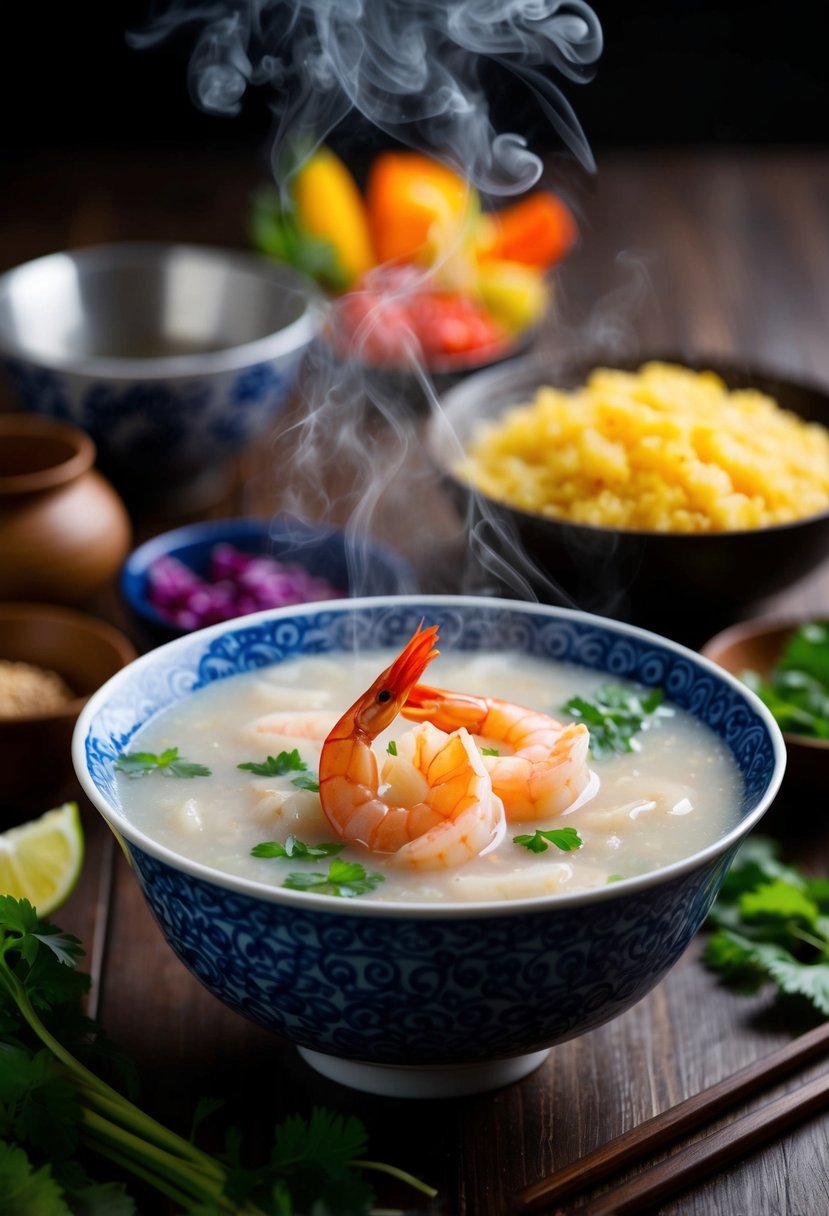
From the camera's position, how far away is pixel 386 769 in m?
1.71

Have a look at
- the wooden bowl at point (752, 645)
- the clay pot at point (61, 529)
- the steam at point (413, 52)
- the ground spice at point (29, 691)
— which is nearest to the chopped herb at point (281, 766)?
the ground spice at point (29, 691)

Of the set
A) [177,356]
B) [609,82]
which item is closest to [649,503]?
[177,356]

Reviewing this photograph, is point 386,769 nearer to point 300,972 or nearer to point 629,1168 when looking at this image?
point 300,972

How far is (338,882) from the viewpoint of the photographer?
159cm

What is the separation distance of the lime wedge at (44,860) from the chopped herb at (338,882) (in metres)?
0.61

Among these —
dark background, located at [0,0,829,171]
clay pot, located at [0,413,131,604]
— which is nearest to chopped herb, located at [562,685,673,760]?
clay pot, located at [0,413,131,604]

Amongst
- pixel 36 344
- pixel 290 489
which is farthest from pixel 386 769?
pixel 36 344

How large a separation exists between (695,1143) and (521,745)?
48cm

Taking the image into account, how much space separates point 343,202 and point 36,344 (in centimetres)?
104

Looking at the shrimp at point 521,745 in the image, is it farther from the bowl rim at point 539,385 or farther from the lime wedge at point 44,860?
the bowl rim at point 539,385

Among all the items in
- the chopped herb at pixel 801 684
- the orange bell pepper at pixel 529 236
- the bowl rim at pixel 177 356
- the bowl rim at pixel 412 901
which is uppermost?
the bowl rim at pixel 412 901

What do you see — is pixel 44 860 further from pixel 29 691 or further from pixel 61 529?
pixel 61 529

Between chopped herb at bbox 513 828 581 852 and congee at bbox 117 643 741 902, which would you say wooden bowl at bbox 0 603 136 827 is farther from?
chopped herb at bbox 513 828 581 852

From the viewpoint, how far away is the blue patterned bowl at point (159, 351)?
3.12m
